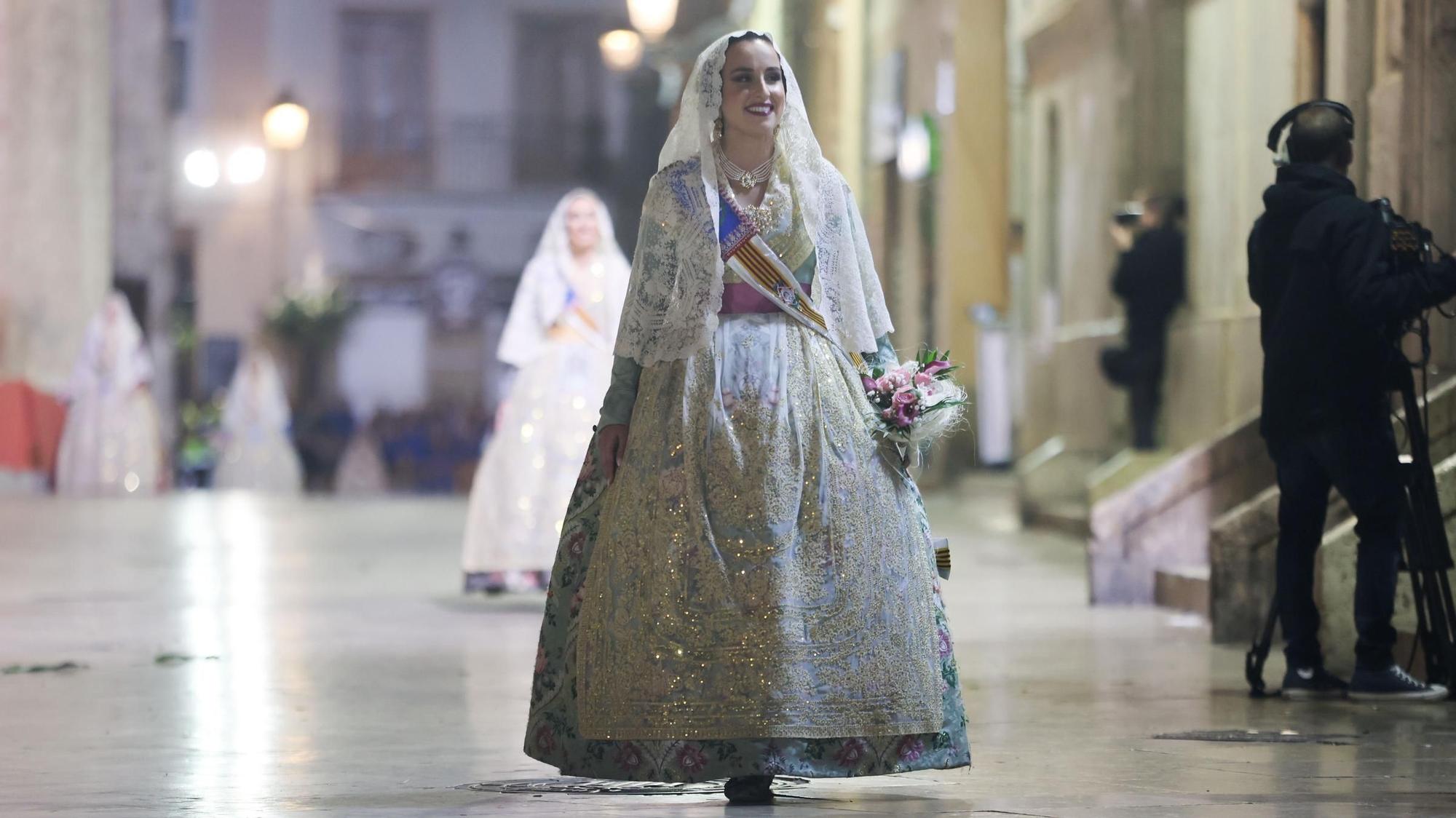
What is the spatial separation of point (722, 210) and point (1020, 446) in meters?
16.4

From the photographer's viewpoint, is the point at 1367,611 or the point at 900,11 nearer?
the point at 1367,611

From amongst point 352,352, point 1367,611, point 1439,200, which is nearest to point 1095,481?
point 1439,200

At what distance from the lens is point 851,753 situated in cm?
602

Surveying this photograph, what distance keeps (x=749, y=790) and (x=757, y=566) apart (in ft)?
1.71

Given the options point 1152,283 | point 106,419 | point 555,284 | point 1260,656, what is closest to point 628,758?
point 1260,656

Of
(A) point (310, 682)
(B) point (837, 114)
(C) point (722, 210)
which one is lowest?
(A) point (310, 682)

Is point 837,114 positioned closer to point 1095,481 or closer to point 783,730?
point 1095,481

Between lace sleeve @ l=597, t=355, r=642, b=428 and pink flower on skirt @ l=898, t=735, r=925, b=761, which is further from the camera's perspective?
lace sleeve @ l=597, t=355, r=642, b=428

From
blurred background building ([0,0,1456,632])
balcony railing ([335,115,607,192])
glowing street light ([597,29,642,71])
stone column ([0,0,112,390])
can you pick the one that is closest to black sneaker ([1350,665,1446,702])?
blurred background building ([0,0,1456,632])

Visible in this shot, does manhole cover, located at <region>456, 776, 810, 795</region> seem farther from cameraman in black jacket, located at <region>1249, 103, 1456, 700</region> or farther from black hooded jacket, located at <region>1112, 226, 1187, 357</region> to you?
black hooded jacket, located at <region>1112, 226, 1187, 357</region>

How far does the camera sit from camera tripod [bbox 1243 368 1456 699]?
27.6ft

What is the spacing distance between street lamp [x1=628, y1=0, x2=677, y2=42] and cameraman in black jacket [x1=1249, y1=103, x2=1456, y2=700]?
676 inches

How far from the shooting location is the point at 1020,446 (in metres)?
22.5

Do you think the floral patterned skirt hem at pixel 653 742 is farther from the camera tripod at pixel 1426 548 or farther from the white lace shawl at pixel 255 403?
the white lace shawl at pixel 255 403
